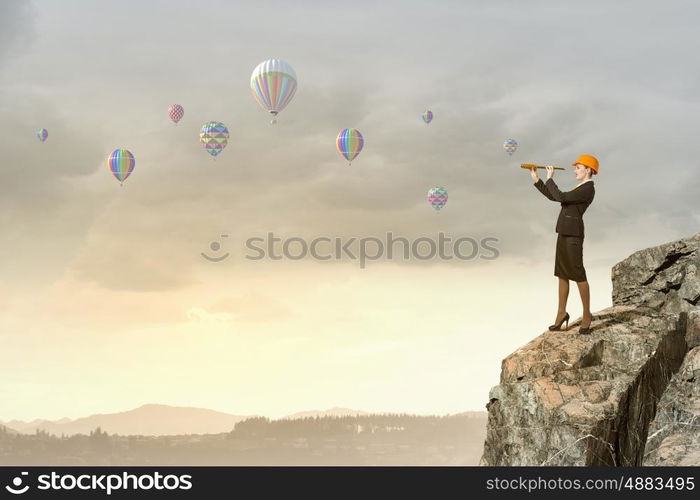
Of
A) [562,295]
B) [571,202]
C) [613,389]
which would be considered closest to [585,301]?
[562,295]

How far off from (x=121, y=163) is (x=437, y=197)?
31.1 m

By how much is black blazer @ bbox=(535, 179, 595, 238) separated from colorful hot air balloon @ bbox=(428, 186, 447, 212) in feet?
186

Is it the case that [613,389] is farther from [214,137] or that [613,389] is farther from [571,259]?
[214,137]

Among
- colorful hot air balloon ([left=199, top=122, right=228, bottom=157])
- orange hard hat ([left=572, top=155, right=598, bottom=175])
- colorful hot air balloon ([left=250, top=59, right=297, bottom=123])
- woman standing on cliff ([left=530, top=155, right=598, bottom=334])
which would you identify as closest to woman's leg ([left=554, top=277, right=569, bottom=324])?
woman standing on cliff ([left=530, top=155, right=598, bottom=334])

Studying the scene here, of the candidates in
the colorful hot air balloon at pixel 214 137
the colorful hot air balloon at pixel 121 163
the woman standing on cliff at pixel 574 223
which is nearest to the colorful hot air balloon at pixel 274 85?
the colorful hot air balloon at pixel 214 137

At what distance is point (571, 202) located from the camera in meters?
22.5

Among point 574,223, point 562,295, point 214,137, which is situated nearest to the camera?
point 574,223

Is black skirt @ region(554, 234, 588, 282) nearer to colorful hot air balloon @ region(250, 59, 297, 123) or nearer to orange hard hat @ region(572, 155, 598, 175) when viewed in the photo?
orange hard hat @ region(572, 155, 598, 175)

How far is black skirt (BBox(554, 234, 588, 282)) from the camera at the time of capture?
22.6 meters
